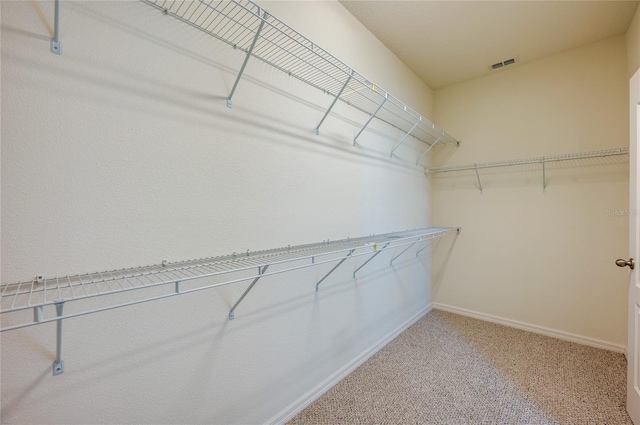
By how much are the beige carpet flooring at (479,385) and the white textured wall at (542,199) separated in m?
0.39

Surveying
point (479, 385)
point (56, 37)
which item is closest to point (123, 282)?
point (56, 37)

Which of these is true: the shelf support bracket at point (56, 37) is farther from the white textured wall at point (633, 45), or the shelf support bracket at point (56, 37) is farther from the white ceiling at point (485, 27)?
the white textured wall at point (633, 45)

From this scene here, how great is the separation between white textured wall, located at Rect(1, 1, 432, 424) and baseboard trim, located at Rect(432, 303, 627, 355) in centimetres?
175

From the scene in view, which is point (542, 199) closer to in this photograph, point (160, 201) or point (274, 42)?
point (274, 42)

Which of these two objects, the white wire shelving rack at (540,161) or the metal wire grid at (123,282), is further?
the white wire shelving rack at (540,161)

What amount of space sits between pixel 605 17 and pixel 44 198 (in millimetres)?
3297

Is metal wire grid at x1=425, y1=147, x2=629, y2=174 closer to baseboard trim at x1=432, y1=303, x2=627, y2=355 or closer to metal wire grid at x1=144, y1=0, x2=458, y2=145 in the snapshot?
metal wire grid at x1=144, y1=0, x2=458, y2=145

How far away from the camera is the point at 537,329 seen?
95.1 inches

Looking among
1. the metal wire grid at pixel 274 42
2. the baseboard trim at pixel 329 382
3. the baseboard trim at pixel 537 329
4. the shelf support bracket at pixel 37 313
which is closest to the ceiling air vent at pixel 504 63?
the metal wire grid at pixel 274 42

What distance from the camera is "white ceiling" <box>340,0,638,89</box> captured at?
5.79 feet

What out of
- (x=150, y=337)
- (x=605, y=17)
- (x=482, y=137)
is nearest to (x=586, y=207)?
(x=482, y=137)

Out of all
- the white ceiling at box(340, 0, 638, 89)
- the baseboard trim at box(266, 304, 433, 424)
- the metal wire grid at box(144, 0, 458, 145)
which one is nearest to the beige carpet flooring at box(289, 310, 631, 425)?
the baseboard trim at box(266, 304, 433, 424)

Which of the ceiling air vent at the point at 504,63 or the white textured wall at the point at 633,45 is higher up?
the ceiling air vent at the point at 504,63

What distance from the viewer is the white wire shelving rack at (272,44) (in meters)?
1.00
